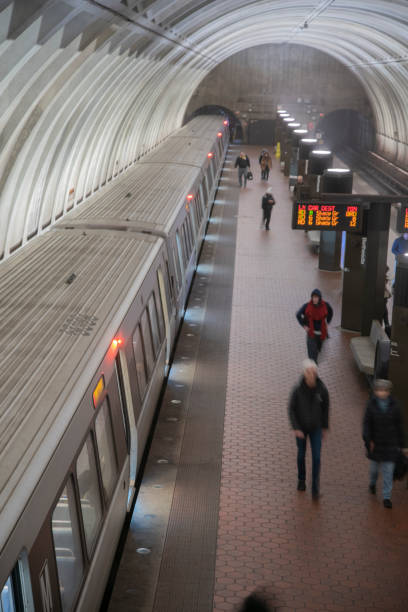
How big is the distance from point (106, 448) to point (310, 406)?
103 inches

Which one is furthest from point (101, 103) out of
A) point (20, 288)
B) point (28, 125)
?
point (20, 288)

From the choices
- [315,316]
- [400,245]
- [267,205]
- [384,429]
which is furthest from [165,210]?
[267,205]

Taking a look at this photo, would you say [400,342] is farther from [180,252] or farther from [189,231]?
[189,231]

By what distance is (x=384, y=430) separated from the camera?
28.0 ft

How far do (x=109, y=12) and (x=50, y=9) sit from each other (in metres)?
2.54

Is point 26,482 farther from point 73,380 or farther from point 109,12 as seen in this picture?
Result: point 109,12

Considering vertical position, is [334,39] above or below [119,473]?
above

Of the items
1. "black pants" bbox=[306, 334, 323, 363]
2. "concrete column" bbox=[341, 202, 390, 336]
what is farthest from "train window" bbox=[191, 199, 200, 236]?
"black pants" bbox=[306, 334, 323, 363]

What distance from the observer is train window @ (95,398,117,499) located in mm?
6820

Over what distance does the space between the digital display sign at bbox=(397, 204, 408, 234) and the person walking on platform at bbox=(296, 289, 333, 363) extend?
6.13 feet

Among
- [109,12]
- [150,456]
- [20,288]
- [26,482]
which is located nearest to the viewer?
[26,482]

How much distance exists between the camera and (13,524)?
4453mm

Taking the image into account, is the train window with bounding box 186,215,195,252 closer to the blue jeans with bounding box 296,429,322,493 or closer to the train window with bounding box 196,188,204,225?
the train window with bounding box 196,188,204,225

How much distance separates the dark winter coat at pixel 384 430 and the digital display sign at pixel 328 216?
5145 mm
